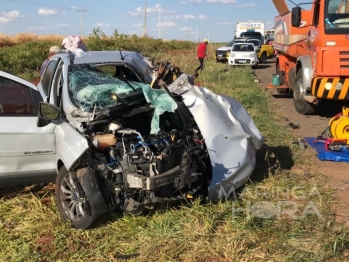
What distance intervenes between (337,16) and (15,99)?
7.12m

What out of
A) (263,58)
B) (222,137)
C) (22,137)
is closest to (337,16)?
(222,137)

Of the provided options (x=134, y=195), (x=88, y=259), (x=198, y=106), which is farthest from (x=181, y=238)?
(x=198, y=106)

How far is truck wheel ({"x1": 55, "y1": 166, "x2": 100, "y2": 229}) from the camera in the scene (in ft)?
12.5

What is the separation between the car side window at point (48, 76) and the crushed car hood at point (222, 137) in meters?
1.91

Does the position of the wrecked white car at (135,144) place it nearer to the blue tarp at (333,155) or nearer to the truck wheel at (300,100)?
the blue tarp at (333,155)

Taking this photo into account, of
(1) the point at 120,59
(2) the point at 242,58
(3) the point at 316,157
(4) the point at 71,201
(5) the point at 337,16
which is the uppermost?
(5) the point at 337,16

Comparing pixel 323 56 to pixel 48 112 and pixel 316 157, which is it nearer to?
pixel 316 157

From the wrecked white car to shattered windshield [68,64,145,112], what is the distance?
1 centimetres

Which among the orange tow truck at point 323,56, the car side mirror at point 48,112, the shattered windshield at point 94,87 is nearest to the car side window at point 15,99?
the car side mirror at point 48,112

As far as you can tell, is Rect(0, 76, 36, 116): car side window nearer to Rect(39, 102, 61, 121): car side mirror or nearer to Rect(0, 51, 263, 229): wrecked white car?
Rect(0, 51, 263, 229): wrecked white car

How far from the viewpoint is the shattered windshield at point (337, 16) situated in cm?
836

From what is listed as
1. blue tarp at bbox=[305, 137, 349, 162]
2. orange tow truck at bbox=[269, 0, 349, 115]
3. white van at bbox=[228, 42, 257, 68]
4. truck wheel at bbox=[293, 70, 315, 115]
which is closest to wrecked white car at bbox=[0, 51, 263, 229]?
blue tarp at bbox=[305, 137, 349, 162]

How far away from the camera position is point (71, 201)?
399cm

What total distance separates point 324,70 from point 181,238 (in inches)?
245
